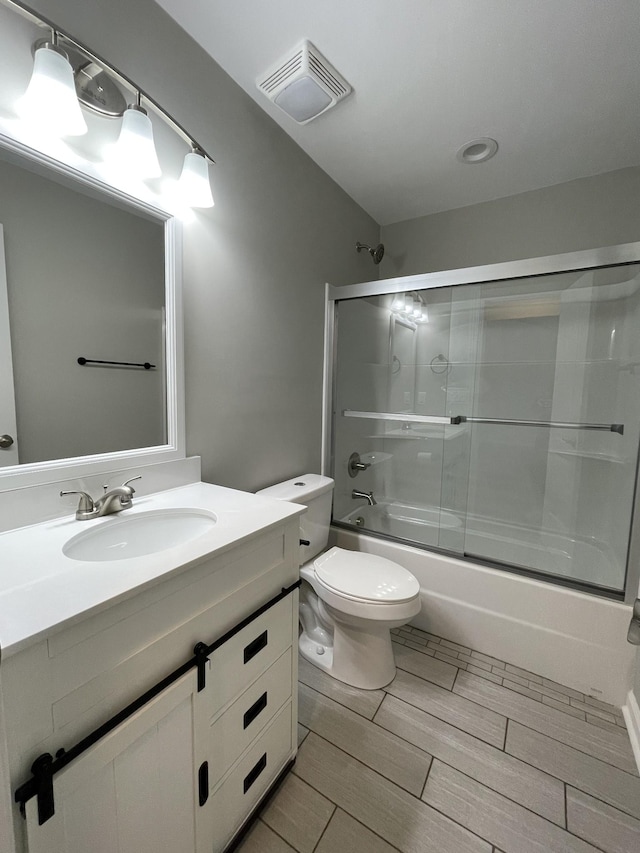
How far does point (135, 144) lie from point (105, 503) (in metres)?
1.05

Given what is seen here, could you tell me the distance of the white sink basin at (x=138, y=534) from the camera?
95cm

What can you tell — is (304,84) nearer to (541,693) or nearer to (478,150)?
(478,150)

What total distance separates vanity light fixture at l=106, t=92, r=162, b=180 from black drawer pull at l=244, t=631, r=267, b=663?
142 centimetres

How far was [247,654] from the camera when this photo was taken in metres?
0.93

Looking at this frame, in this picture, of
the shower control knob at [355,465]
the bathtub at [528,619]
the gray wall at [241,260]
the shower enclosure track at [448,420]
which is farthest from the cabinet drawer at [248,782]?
the shower enclosure track at [448,420]

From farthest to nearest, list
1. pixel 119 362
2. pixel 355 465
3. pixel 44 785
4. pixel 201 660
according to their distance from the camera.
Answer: pixel 355 465, pixel 119 362, pixel 201 660, pixel 44 785

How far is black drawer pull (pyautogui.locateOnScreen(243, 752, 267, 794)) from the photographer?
3.17 ft

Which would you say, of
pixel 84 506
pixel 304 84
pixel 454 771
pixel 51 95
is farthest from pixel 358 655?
pixel 304 84

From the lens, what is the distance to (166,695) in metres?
0.71

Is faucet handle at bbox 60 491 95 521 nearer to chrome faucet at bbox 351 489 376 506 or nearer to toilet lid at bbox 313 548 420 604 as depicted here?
toilet lid at bbox 313 548 420 604

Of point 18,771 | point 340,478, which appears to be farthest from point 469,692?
point 18,771

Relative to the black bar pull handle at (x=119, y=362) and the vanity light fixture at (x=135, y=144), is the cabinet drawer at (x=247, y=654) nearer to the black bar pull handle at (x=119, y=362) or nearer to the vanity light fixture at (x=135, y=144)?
the black bar pull handle at (x=119, y=362)

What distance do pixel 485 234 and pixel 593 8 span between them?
1162 mm

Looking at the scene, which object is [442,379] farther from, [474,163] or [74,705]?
[74,705]
